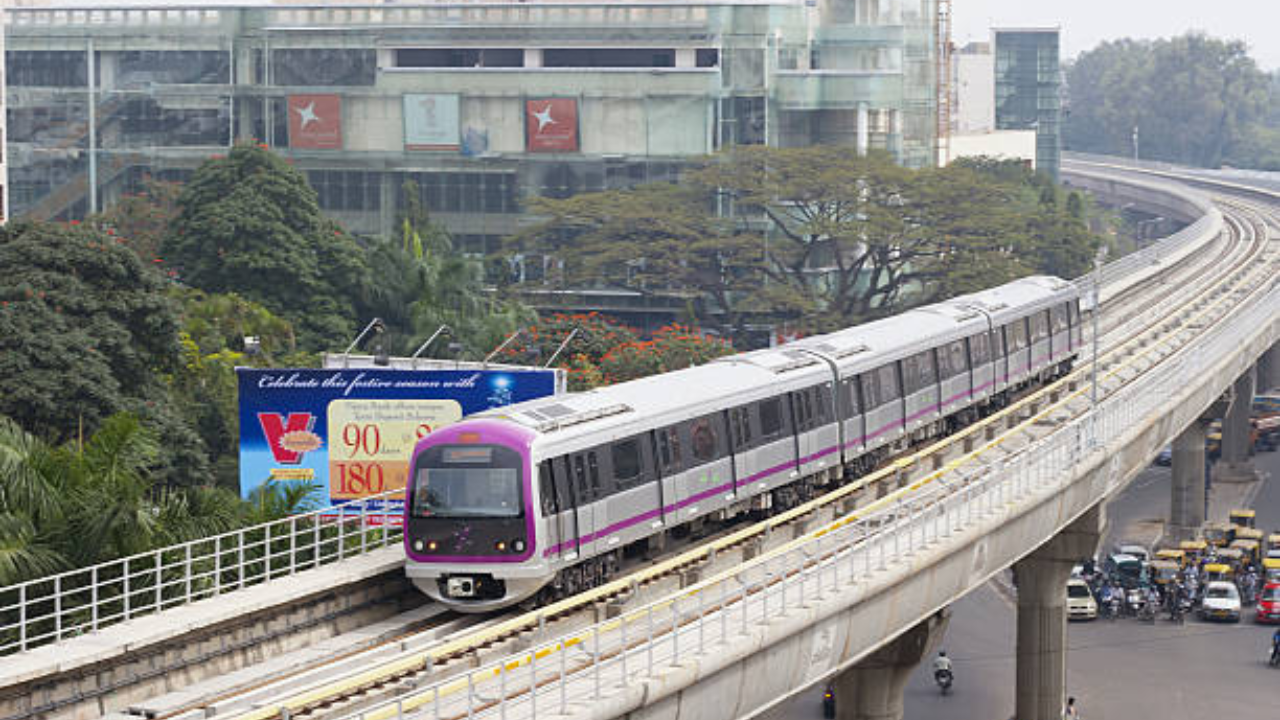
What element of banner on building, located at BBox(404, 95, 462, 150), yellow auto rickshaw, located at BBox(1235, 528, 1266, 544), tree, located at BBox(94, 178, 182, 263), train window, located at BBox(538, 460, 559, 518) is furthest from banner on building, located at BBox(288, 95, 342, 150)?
train window, located at BBox(538, 460, 559, 518)

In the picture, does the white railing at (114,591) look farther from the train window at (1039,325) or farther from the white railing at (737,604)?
the train window at (1039,325)

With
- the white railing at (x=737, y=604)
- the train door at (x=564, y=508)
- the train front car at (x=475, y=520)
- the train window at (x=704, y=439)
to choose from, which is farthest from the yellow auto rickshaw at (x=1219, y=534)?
the train front car at (x=475, y=520)

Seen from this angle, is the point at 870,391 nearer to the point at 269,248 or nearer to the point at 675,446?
the point at 675,446

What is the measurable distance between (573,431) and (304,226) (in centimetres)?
4893

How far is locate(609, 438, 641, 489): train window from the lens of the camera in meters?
31.5

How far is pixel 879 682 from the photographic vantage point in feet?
128

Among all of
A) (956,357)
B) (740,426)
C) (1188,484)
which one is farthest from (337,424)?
(1188,484)

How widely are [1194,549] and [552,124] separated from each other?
4429 cm

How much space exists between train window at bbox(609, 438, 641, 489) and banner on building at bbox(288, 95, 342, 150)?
7579 cm

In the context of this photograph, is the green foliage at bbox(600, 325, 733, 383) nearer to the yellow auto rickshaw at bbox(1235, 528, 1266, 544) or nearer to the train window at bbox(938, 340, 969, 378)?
the train window at bbox(938, 340, 969, 378)

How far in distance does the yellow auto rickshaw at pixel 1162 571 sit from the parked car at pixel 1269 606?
2.96 m

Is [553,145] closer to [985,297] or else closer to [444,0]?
[444,0]

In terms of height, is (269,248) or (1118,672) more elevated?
(269,248)

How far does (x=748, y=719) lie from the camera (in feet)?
91.7
